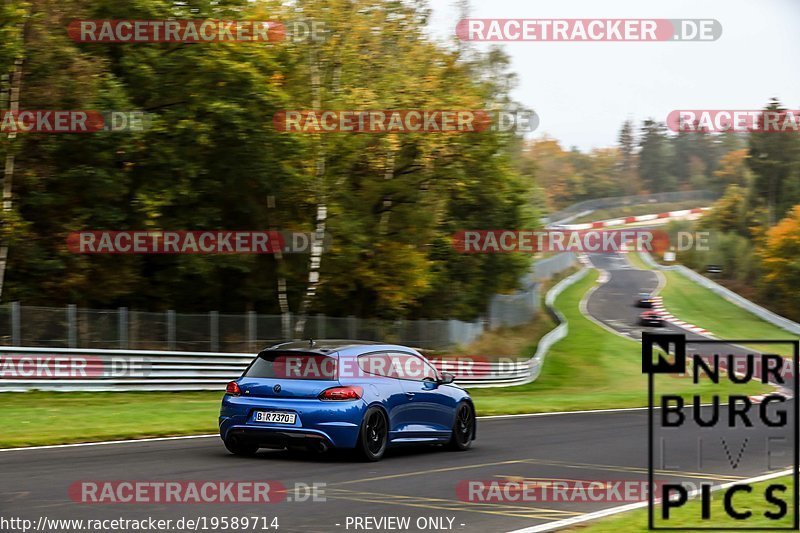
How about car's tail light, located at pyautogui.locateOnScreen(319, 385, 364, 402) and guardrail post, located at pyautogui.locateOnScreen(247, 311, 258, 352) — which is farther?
guardrail post, located at pyautogui.locateOnScreen(247, 311, 258, 352)

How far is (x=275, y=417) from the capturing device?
1275 centimetres

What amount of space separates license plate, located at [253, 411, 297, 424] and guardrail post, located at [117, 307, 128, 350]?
15362 millimetres

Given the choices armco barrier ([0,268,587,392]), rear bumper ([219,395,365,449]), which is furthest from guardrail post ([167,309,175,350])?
rear bumper ([219,395,365,449])

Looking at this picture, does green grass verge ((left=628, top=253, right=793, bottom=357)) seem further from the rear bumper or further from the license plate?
the license plate

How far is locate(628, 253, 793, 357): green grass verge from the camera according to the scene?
197 feet

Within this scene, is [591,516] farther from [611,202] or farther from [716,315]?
[611,202]

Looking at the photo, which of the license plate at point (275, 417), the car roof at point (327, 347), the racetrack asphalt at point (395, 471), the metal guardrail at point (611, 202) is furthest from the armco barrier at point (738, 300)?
the license plate at point (275, 417)

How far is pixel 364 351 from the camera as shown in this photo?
44.9 feet

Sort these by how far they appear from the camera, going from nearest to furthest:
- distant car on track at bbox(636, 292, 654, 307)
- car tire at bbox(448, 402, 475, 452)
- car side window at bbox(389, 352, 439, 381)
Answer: car side window at bbox(389, 352, 439, 381)
car tire at bbox(448, 402, 475, 452)
distant car on track at bbox(636, 292, 654, 307)

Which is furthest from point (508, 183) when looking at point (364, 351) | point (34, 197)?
point (364, 351)

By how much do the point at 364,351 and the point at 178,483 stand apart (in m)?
3.77

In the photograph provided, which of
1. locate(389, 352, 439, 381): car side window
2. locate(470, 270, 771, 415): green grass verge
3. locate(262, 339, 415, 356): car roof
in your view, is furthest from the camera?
locate(470, 270, 771, 415): green grass verge

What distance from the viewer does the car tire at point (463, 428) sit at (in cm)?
1506

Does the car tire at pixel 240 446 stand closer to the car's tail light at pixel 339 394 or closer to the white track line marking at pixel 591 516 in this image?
the car's tail light at pixel 339 394
